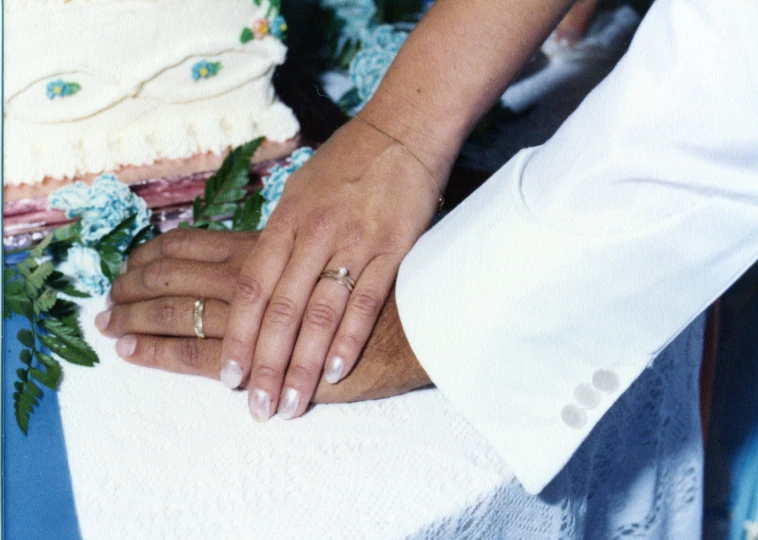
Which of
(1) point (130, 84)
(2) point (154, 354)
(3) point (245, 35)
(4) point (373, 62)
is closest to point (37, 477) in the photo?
(2) point (154, 354)

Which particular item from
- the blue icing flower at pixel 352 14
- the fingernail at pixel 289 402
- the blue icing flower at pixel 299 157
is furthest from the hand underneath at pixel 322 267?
the blue icing flower at pixel 352 14

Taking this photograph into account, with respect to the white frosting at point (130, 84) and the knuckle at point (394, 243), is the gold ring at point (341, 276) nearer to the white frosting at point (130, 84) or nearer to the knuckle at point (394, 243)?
the knuckle at point (394, 243)

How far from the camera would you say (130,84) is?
0.92 meters

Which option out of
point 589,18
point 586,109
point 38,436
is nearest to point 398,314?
point 586,109

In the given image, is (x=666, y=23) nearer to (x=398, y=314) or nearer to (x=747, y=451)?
(x=398, y=314)

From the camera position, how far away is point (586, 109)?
0.61 m

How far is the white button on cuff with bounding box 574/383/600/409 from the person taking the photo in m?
0.63

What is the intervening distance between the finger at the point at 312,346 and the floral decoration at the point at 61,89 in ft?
1.43

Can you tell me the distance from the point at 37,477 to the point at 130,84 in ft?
1.65

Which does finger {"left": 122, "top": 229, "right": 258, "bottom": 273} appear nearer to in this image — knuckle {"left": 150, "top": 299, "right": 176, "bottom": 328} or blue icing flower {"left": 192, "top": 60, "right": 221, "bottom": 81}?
knuckle {"left": 150, "top": 299, "right": 176, "bottom": 328}

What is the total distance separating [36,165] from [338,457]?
0.58 meters

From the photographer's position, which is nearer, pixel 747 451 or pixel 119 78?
pixel 119 78

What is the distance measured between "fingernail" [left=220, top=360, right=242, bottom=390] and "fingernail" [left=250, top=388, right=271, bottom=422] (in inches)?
1.3

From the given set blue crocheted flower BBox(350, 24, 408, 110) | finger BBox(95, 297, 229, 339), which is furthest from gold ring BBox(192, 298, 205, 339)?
blue crocheted flower BBox(350, 24, 408, 110)
